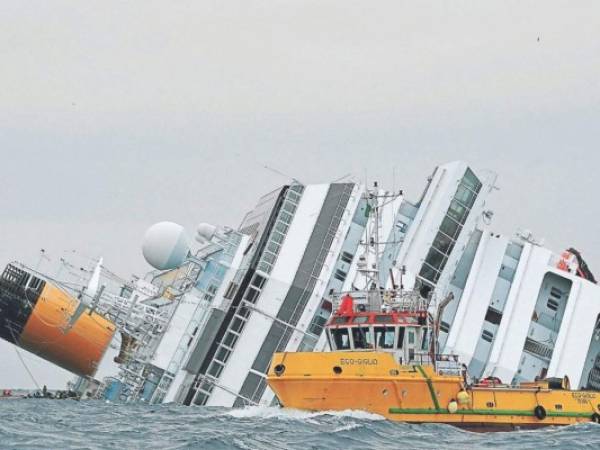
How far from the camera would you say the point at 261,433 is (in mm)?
31812

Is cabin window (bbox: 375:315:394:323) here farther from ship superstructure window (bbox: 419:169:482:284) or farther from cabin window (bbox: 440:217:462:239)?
cabin window (bbox: 440:217:462:239)

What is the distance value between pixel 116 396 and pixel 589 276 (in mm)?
22704

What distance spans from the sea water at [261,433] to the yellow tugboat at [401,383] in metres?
0.55

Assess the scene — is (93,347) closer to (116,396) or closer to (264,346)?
(116,396)

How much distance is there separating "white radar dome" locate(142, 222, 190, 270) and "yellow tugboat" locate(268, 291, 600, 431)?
670 inches

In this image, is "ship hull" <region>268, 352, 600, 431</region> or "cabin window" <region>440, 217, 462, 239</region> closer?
"ship hull" <region>268, 352, 600, 431</region>

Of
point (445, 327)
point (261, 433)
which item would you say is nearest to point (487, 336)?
point (445, 327)

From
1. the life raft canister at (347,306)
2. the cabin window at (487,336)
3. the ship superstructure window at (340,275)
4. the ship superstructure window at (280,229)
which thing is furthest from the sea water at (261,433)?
the cabin window at (487,336)

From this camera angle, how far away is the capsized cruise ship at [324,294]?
4978cm

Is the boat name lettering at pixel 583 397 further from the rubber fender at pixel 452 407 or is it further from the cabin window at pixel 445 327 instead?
the cabin window at pixel 445 327

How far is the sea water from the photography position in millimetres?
29422

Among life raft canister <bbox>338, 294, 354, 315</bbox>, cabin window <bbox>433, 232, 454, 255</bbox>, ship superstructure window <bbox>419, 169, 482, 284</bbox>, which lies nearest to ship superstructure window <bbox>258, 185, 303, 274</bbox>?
ship superstructure window <bbox>419, 169, 482, 284</bbox>

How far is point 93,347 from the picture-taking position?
57000 millimetres

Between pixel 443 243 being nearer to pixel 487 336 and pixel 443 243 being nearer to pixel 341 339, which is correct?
pixel 487 336
